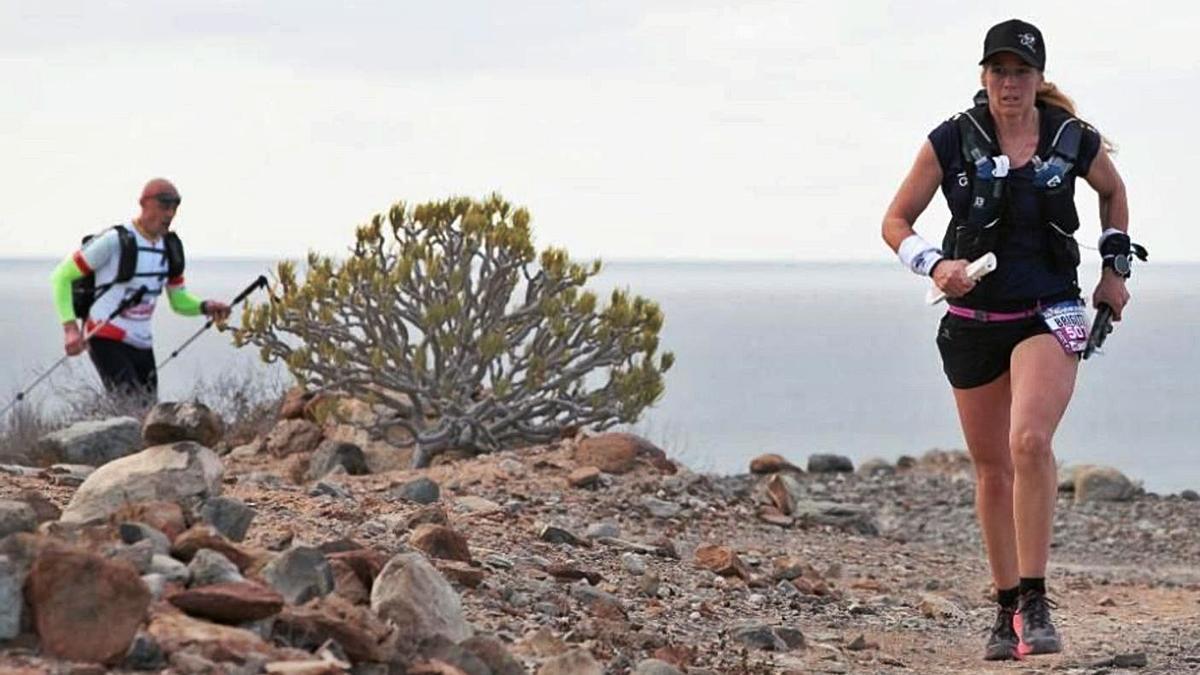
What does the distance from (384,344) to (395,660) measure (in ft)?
29.1

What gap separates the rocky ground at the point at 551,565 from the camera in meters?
5.89

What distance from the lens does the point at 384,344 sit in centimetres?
Answer: 1480

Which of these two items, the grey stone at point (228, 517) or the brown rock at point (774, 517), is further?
the brown rock at point (774, 517)

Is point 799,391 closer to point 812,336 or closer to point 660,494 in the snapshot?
point 812,336

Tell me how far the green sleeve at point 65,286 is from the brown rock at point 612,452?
10.1ft

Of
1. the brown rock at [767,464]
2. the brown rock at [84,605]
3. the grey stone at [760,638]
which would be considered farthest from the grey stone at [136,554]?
the brown rock at [767,464]

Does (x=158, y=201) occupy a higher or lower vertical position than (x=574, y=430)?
higher

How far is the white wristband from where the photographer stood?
25.2 ft

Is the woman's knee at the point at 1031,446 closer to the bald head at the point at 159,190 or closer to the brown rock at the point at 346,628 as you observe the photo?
the brown rock at the point at 346,628

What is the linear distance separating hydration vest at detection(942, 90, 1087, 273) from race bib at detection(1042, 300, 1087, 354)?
0.13 metres

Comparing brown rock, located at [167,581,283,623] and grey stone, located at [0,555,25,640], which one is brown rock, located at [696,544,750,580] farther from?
grey stone, located at [0,555,25,640]

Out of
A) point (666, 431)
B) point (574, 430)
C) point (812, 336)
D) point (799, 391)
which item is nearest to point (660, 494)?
point (574, 430)

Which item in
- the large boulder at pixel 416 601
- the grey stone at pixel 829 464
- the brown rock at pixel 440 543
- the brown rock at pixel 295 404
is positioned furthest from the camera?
the grey stone at pixel 829 464

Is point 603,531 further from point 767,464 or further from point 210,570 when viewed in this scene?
point 767,464
